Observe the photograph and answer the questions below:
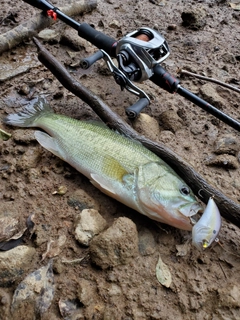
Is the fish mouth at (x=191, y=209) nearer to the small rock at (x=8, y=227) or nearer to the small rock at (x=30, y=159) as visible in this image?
the small rock at (x=8, y=227)

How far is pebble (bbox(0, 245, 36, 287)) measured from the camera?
2795mm

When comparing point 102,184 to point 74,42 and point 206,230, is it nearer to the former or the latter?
point 206,230

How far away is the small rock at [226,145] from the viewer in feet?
13.3

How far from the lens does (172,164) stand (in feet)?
11.4

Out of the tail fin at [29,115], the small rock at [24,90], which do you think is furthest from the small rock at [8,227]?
the small rock at [24,90]

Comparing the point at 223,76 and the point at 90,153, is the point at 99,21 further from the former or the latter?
the point at 90,153

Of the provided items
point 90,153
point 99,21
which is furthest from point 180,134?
point 99,21

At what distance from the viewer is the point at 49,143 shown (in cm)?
374

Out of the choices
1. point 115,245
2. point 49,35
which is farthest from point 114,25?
point 115,245

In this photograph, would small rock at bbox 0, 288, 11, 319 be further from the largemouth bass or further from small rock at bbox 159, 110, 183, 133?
small rock at bbox 159, 110, 183, 133

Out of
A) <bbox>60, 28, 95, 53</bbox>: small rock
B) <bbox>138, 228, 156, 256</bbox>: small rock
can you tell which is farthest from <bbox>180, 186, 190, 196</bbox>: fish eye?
<bbox>60, 28, 95, 53</bbox>: small rock

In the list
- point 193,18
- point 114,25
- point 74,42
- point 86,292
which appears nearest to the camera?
point 86,292

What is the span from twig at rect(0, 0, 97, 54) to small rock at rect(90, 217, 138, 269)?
309cm

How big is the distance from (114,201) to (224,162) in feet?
3.95
